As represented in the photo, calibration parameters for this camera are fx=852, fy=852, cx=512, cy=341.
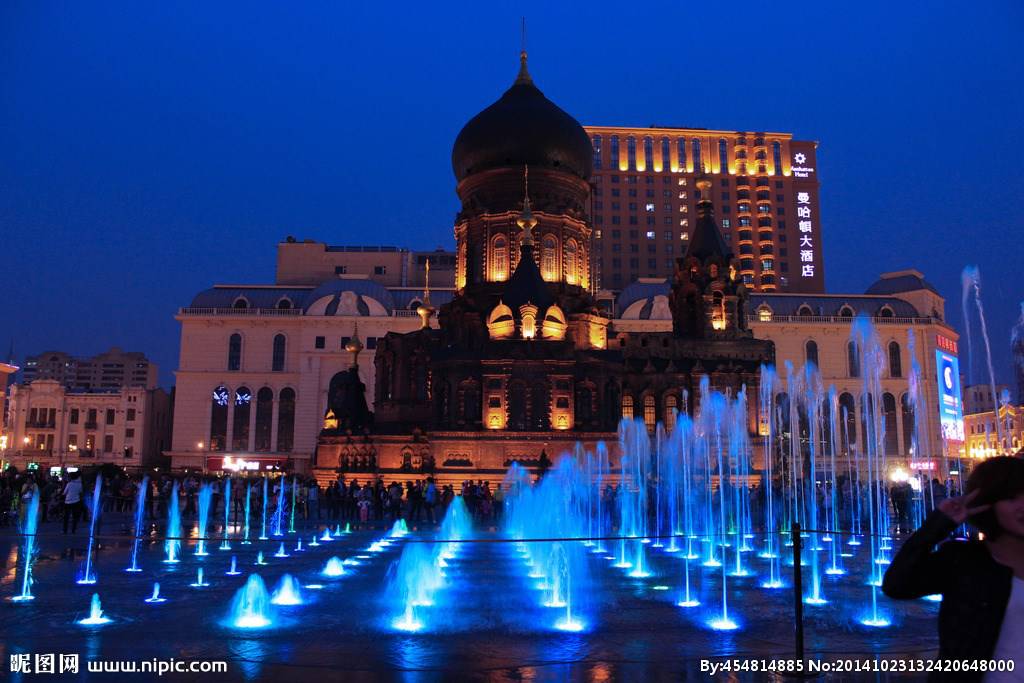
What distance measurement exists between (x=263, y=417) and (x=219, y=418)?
396 cm

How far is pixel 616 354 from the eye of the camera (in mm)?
52875

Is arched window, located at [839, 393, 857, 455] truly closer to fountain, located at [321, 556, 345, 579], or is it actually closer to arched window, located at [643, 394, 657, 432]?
arched window, located at [643, 394, 657, 432]

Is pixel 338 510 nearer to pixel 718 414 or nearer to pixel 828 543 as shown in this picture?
pixel 828 543

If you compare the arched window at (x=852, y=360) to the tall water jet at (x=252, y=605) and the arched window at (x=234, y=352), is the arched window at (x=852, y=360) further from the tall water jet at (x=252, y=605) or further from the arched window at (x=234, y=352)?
the tall water jet at (x=252, y=605)

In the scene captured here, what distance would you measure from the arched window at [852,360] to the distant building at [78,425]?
228 feet

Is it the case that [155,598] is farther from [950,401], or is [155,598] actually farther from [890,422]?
[890,422]

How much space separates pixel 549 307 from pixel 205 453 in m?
39.2

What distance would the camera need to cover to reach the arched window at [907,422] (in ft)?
260

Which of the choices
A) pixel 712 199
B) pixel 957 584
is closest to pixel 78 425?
pixel 712 199

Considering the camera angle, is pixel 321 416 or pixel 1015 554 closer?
pixel 1015 554

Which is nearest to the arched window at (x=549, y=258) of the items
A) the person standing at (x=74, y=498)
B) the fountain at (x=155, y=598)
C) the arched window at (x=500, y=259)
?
the arched window at (x=500, y=259)

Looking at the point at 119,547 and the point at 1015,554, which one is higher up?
the point at 1015,554

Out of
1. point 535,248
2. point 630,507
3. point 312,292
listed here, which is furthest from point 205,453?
point 630,507

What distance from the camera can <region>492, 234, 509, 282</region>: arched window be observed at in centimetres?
5878
